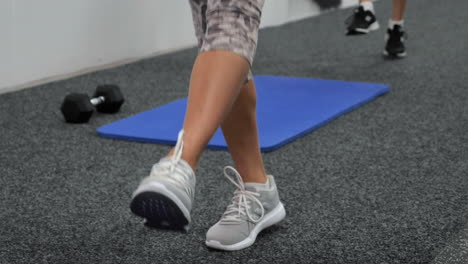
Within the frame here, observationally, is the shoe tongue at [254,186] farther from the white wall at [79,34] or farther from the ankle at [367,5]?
the ankle at [367,5]

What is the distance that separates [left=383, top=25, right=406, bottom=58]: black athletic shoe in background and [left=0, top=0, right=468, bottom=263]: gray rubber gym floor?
335mm

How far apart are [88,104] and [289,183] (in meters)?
0.89

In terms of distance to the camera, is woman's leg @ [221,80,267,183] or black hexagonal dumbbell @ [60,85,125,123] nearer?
woman's leg @ [221,80,267,183]

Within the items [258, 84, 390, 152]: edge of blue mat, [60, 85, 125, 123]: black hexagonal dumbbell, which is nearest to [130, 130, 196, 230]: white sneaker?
[258, 84, 390, 152]: edge of blue mat

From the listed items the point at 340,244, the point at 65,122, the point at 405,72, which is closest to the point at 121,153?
the point at 65,122

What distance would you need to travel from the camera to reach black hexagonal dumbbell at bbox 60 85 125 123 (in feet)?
7.70

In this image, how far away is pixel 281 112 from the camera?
2.39 metres

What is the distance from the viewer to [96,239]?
4.63ft

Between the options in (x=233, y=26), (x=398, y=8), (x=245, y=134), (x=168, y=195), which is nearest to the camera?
(x=168, y=195)

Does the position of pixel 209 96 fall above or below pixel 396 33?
above

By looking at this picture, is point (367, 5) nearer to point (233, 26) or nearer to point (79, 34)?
point (79, 34)

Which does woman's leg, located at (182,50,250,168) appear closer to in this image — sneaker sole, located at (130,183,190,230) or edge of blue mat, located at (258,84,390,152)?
sneaker sole, located at (130,183,190,230)

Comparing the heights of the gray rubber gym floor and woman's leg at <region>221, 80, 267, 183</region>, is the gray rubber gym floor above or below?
below

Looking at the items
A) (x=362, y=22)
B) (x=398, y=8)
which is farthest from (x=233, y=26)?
(x=398, y=8)
